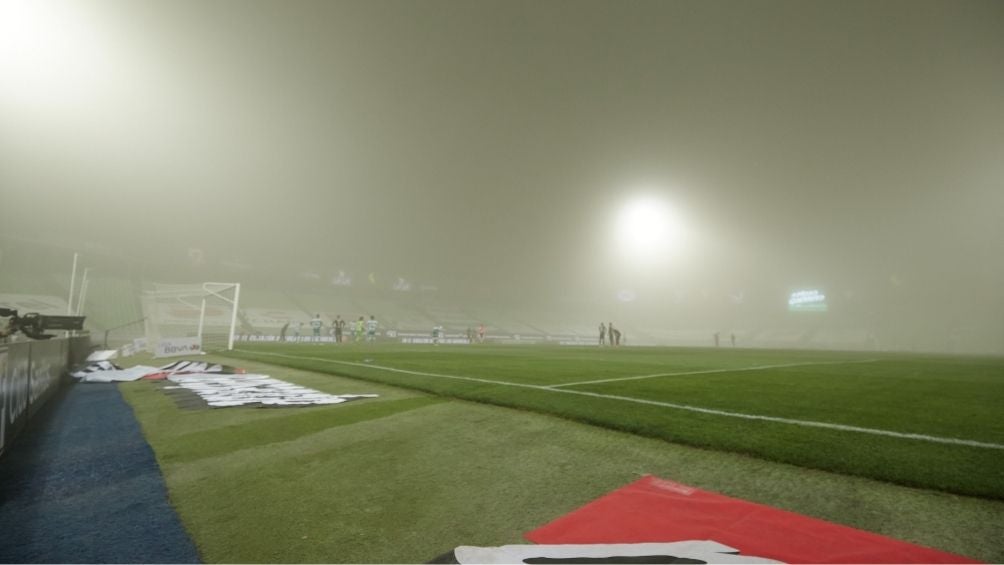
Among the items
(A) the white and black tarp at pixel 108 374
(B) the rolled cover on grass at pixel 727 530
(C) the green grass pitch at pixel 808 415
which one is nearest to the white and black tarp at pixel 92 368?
(A) the white and black tarp at pixel 108 374

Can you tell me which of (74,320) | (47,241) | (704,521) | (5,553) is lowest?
(5,553)

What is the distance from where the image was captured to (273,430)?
425cm

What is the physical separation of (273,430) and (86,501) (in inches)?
64.1

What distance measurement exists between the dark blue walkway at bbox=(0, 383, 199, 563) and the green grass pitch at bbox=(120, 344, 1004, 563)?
136 millimetres

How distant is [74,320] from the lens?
39.1ft

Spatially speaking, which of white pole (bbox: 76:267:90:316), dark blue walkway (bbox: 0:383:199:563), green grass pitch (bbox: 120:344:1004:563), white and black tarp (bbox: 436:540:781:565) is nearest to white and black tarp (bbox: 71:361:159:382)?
green grass pitch (bbox: 120:344:1004:563)

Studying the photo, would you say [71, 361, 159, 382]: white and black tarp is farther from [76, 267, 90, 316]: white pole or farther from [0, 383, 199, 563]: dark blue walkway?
[76, 267, 90, 316]: white pole

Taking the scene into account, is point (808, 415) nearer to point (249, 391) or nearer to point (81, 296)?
point (249, 391)

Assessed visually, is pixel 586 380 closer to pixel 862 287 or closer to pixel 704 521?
pixel 704 521

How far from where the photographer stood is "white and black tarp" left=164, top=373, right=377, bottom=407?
228 inches

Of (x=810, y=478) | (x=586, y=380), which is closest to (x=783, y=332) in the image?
(x=586, y=380)

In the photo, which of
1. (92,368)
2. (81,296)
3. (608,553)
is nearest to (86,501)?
(608,553)

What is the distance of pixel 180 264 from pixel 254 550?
173ft

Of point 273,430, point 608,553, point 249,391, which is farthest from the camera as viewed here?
point 249,391
